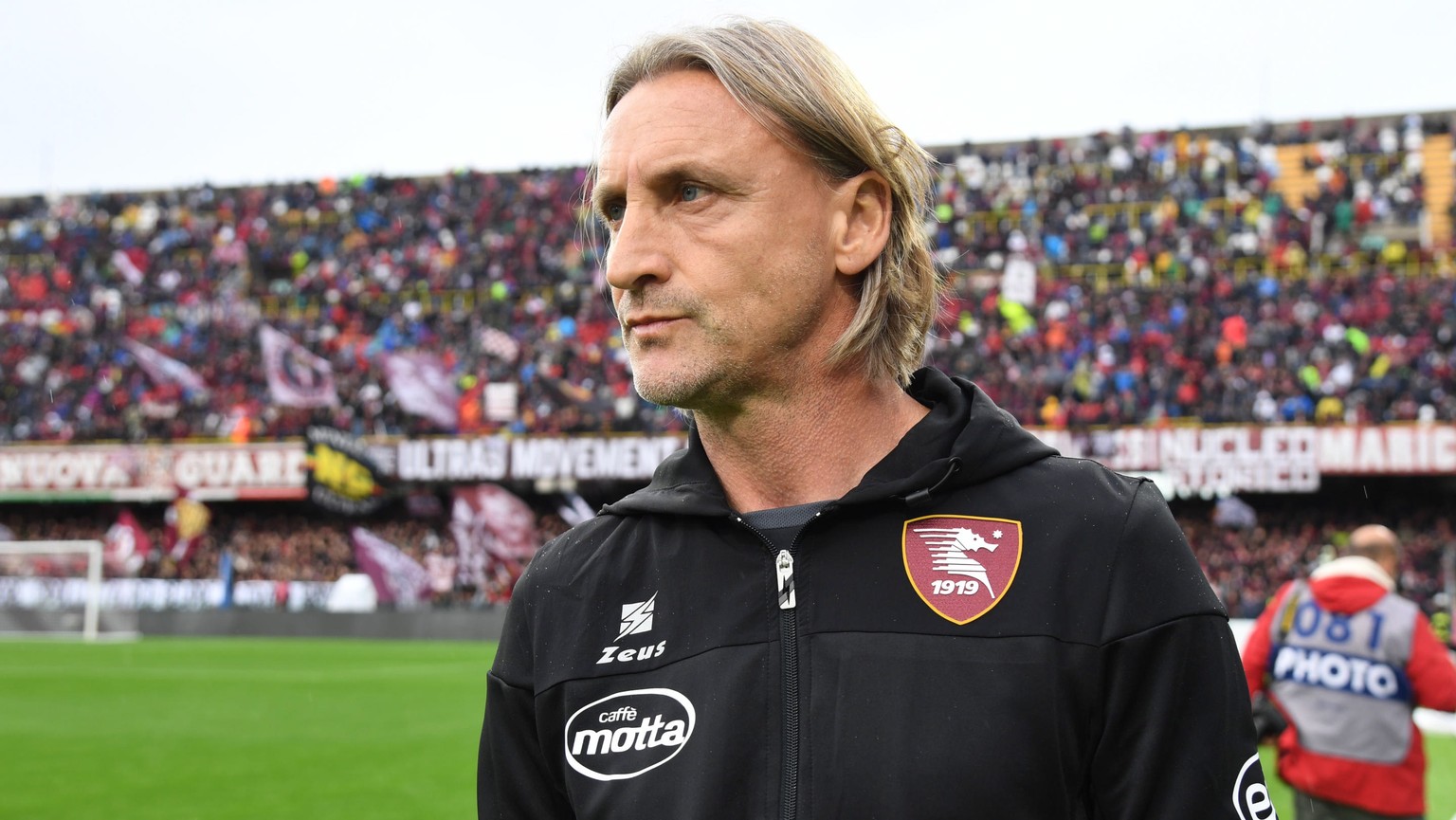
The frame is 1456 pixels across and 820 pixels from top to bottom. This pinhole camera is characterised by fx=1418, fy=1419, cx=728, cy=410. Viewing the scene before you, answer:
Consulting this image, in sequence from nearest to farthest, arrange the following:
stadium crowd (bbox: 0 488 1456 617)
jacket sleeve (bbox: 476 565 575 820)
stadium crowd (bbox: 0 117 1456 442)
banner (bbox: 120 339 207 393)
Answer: jacket sleeve (bbox: 476 565 575 820), stadium crowd (bbox: 0 488 1456 617), stadium crowd (bbox: 0 117 1456 442), banner (bbox: 120 339 207 393)

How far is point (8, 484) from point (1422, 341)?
103 ft

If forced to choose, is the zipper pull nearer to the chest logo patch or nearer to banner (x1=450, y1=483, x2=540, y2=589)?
the chest logo patch

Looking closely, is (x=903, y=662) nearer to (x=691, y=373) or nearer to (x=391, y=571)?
(x=691, y=373)

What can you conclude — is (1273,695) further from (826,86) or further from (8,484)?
(8,484)

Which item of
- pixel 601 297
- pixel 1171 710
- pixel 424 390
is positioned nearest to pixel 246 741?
pixel 1171 710

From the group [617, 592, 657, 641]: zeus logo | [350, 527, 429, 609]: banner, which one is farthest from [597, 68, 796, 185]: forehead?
[350, 527, 429, 609]: banner

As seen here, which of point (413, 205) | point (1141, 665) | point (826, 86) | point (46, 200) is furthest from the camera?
point (46, 200)

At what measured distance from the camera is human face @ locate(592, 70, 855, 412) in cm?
188

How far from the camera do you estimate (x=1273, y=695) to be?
6129mm

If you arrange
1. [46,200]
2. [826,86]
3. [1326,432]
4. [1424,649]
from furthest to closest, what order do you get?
[46,200], [1326,432], [1424,649], [826,86]

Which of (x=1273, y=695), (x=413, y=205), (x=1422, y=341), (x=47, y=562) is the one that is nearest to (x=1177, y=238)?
(x=1422, y=341)

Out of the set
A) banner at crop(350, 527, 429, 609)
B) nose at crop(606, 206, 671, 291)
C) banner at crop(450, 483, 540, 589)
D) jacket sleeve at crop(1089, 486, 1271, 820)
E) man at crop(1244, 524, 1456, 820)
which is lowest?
banner at crop(350, 527, 429, 609)

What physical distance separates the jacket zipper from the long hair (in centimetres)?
28

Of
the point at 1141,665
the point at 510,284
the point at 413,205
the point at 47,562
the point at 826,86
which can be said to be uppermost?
the point at 413,205
